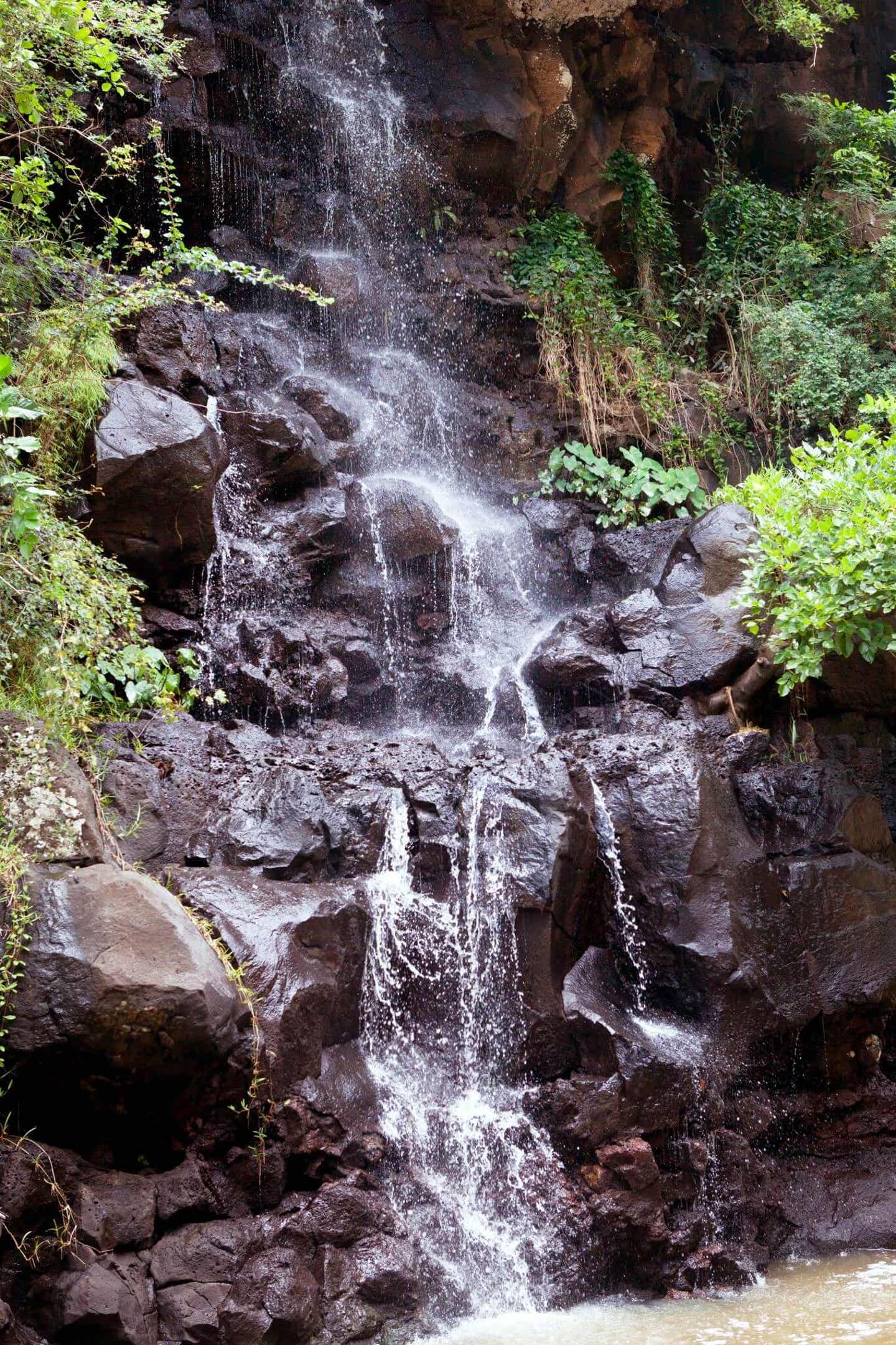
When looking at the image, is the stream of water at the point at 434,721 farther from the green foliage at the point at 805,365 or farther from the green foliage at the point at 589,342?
the green foliage at the point at 805,365

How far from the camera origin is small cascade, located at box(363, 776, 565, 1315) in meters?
5.38

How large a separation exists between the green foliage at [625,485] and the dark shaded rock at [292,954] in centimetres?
592

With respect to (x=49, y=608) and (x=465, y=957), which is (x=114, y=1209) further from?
(x=49, y=608)

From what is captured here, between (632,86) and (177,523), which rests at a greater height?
(632,86)

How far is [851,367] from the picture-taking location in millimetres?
11242

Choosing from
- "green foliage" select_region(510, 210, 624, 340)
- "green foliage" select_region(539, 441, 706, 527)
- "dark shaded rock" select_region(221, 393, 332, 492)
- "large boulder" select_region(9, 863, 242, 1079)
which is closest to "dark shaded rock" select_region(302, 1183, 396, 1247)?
"large boulder" select_region(9, 863, 242, 1079)

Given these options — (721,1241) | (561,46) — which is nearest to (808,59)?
(561,46)

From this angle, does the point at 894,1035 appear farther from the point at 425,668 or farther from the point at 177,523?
the point at 177,523

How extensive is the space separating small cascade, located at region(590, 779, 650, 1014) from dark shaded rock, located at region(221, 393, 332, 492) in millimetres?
3809

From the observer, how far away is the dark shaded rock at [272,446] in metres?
8.82

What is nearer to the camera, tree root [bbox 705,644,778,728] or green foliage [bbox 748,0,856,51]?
tree root [bbox 705,644,778,728]

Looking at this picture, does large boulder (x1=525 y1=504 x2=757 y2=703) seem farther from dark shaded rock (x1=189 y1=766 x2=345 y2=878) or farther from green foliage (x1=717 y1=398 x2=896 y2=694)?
dark shaded rock (x1=189 y1=766 x2=345 y2=878)

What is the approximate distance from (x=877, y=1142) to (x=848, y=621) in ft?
10.1

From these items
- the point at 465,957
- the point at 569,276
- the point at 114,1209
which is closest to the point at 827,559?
the point at 465,957
